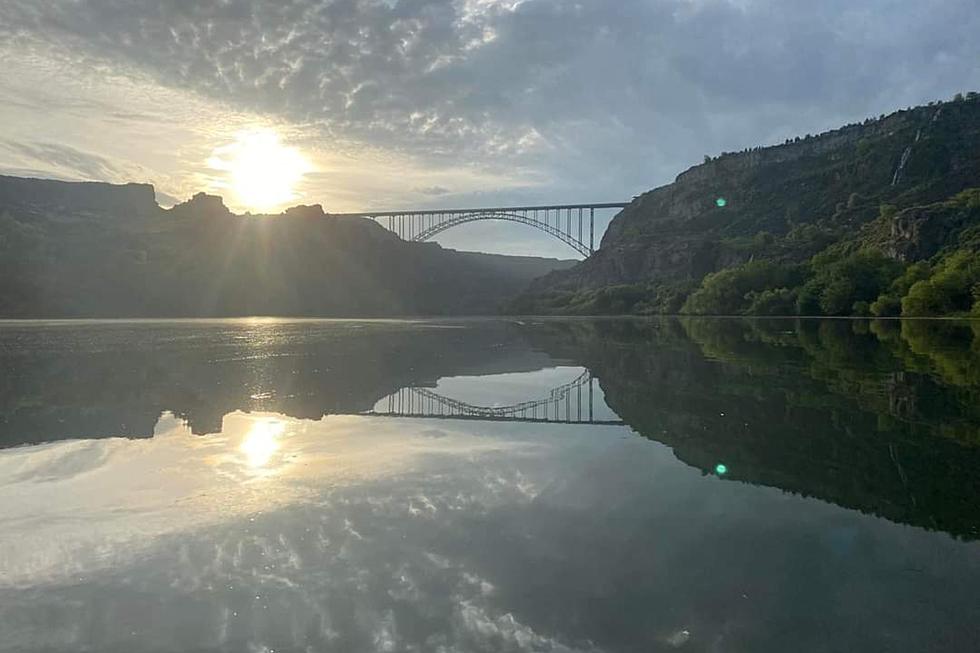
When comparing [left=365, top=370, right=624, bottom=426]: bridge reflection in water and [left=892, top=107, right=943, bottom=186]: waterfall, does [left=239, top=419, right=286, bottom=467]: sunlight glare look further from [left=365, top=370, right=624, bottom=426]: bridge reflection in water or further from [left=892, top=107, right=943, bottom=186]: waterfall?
[left=892, top=107, right=943, bottom=186]: waterfall

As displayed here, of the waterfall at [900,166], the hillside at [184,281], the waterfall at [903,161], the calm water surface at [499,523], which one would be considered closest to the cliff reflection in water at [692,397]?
the calm water surface at [499,523]

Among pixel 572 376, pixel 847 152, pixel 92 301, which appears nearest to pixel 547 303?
pixel 847 152

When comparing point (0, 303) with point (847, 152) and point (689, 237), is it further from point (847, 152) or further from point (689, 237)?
point (847, 152)

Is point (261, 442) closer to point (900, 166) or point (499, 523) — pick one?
point (499, 523)

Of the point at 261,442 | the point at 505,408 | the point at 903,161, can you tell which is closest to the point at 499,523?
the point at 261,442

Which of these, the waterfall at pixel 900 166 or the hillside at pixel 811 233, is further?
the waterfall at pixel 900 166

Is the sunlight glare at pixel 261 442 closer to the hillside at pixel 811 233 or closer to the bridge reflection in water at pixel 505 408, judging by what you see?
the bridge reflection in water at pixel 505 408
